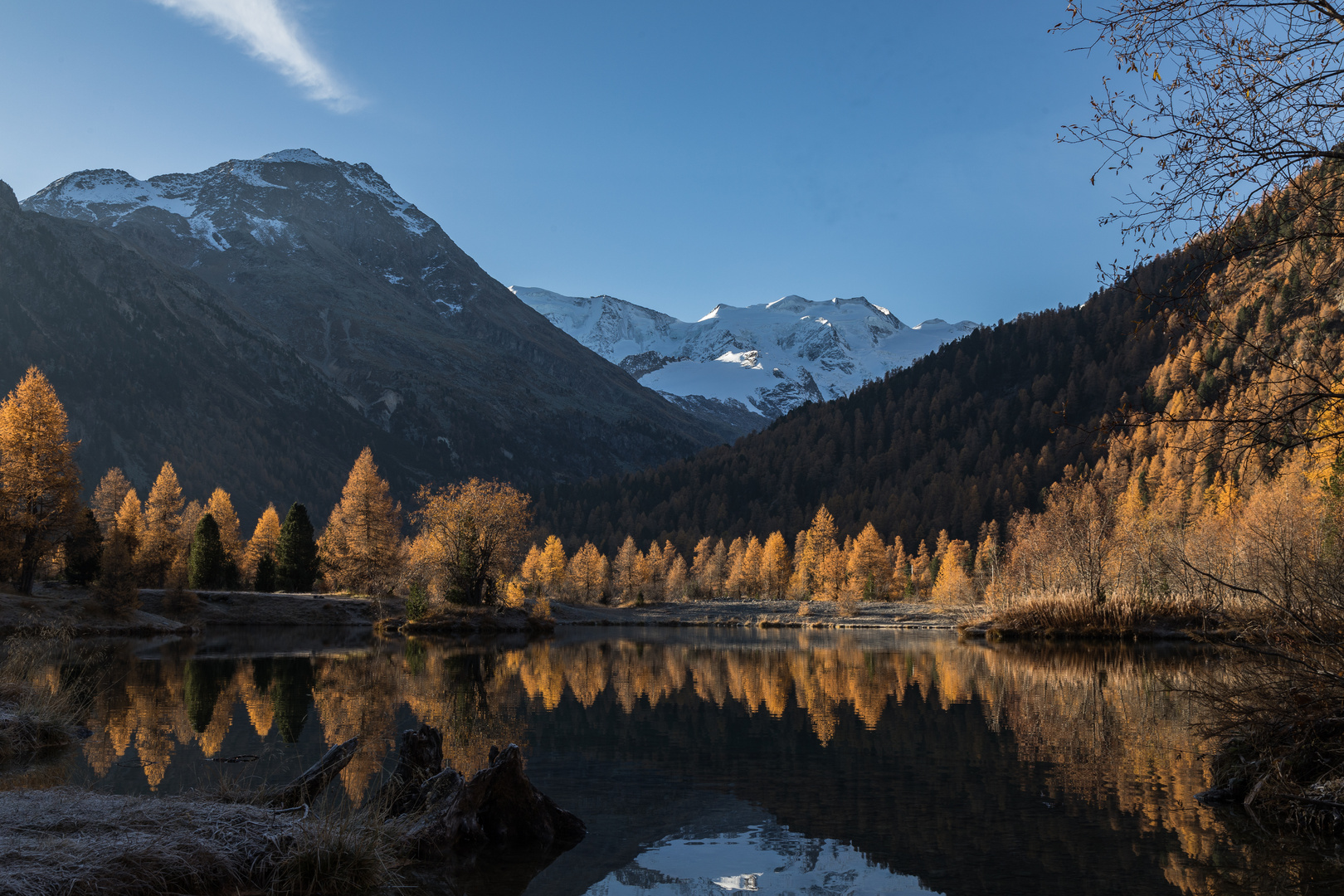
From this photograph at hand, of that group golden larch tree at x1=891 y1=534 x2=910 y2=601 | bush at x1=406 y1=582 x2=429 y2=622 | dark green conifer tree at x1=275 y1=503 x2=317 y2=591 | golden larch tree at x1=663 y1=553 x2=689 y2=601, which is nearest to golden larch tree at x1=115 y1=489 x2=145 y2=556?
dark green conifer tree at x1=275 y1=503 x2=317 y2=591

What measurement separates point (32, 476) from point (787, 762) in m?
48.3

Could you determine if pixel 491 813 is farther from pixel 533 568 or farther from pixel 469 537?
pixel 533 568

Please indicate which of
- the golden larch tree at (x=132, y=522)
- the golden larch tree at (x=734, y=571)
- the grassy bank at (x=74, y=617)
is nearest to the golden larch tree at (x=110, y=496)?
the golden larch tree at (x=132, y=522)

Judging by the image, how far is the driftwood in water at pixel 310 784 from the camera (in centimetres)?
1016

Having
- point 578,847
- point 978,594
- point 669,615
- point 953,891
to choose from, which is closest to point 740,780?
point 578,847

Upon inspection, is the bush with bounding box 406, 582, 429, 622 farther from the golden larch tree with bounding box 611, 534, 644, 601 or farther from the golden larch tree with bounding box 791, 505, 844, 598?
the golden larch tree with bounding box 791, 505, 844, 598

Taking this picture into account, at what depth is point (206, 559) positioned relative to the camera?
70812 mm

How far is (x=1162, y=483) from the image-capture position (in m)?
98.6

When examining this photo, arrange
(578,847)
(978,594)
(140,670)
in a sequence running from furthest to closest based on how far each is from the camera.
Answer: (978,594)
(140,670)
(578,847)

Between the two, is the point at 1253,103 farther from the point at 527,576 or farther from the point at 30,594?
the point at 527,576

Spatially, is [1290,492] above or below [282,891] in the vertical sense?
above

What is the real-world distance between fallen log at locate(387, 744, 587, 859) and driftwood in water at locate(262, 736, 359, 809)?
1166 mm

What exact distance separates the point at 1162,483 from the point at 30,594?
106410 millimetres

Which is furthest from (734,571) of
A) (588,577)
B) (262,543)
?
(262,543)
